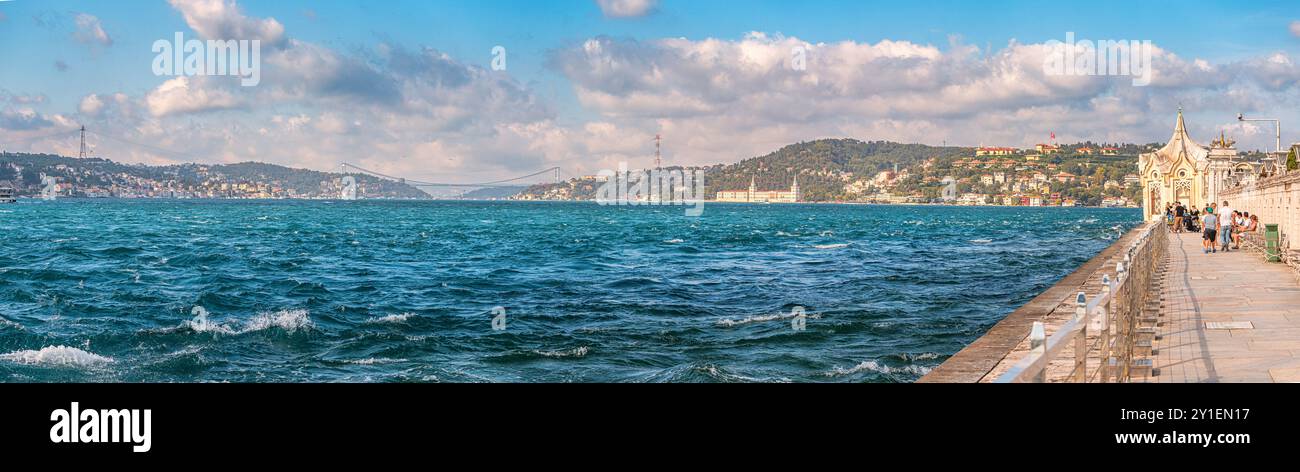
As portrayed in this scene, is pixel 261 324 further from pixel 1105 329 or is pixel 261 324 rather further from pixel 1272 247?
pixel 1272 247

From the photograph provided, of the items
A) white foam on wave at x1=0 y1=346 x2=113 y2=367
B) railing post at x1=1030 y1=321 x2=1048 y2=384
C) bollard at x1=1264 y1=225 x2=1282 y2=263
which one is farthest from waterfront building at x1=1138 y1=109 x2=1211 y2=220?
railing post at x1=1030 y1=321 x2=1048 y2=384

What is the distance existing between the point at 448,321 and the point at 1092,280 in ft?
45.9

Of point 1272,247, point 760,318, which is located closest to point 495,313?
point 760,318

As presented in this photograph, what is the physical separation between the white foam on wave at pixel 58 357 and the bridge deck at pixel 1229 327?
580 inches

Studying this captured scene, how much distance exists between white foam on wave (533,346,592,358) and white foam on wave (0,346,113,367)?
22.5 feet

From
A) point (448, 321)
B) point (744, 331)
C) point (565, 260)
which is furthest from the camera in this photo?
point (565, 260)

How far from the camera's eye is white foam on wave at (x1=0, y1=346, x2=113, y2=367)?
15.3 meters

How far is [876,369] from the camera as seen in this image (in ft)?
44.2

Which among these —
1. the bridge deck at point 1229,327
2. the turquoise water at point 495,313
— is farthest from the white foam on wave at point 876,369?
the bridge deck at point 1229,327

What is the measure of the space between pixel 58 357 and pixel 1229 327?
1707 cm
